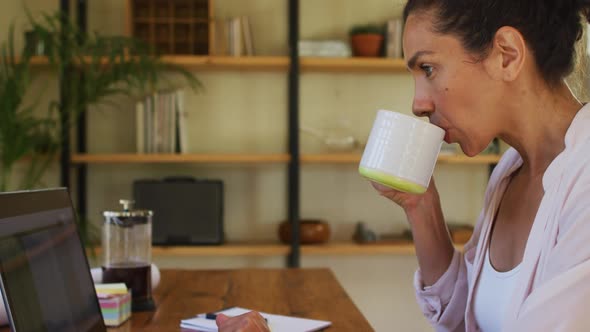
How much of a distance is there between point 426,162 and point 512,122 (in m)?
0.16

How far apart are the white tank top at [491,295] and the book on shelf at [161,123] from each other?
204 cm

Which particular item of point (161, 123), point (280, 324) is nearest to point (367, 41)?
point (161, 123)

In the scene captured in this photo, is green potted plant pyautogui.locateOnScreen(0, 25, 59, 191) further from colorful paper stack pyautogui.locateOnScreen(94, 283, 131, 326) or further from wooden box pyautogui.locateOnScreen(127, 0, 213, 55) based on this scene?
colorful paper stack pyautogui.locateOnScreen(94, 283, 131, 326)

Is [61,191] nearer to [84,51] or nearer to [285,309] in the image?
[285,309]

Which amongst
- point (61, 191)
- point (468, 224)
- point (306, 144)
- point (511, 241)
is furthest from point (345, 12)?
point (61, 191)

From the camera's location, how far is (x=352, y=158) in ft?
10.4

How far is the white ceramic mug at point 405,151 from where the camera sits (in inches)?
44.7

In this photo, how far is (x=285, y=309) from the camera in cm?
138

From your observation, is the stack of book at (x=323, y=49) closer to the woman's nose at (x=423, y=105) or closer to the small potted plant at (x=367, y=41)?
the small potted plant at (x=367, y=41)

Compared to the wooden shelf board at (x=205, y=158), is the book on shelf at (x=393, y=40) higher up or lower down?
higher up

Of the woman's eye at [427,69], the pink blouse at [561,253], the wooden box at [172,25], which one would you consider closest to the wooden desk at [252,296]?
the pink blouse at [561,253]

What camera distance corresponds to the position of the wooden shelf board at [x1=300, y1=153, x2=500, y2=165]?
318 centimetres

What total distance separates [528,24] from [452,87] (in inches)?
5.8

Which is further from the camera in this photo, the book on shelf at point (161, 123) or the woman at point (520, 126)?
the book on shelf at point (161, 123)
